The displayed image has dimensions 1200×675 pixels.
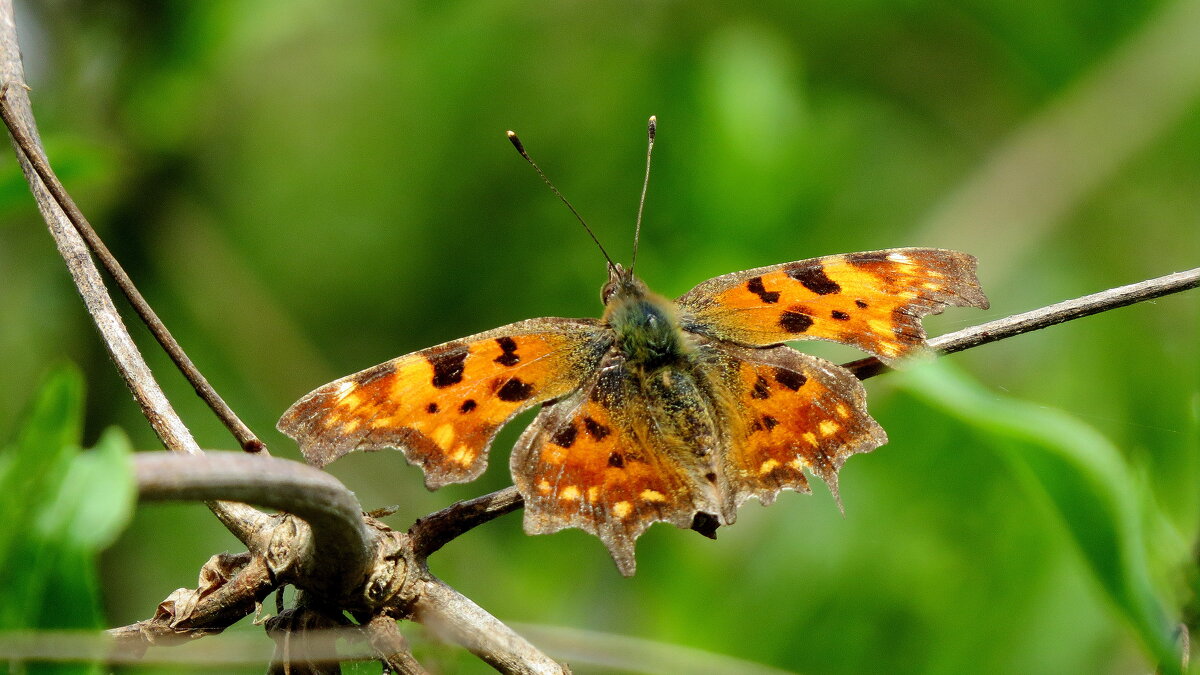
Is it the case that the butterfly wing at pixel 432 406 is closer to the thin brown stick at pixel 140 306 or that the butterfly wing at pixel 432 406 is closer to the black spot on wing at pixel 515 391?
→ the black spot on wing at pixel 515 391

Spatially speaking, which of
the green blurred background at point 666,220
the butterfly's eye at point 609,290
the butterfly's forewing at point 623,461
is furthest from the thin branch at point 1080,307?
the butterfly's eye at point 609,290

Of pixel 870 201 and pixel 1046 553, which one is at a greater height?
pixel 870 201

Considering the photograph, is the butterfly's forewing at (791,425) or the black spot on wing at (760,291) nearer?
the butterfly's forewing at (791,425)

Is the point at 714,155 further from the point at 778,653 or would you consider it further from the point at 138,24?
the point at 138,24

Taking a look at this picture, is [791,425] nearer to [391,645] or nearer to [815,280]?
[815,280]

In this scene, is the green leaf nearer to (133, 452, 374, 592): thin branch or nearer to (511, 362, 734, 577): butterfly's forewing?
(511, 362, 734, 577): butterfly's forewing

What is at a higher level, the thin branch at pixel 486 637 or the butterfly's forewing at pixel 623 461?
the butterfly's forewing at pixel 623 461

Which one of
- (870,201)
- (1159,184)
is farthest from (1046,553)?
(1159,184)
